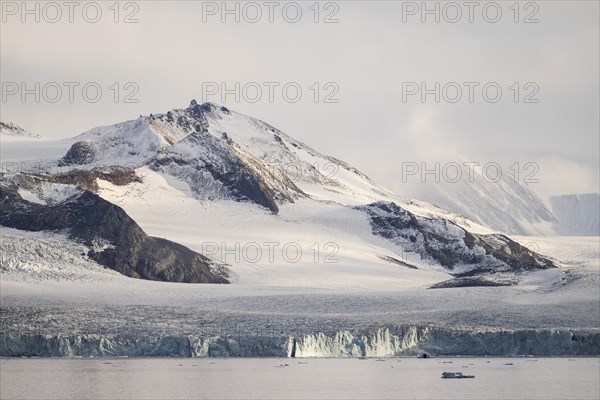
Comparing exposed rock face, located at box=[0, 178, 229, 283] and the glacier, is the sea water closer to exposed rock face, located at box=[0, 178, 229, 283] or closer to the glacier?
the glacier

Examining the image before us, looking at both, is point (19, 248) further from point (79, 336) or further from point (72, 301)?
point (79, 336)

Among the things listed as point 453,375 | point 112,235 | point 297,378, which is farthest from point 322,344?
point 112,235

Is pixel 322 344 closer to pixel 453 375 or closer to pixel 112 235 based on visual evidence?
pixel 453 375

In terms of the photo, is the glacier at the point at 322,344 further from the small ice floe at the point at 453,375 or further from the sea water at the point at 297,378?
the small ice floe at the point at 453,375

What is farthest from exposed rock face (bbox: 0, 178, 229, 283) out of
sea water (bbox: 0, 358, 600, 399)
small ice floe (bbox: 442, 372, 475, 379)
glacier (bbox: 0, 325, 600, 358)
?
small ice floe (bbox: 442, 372, 475, 379)

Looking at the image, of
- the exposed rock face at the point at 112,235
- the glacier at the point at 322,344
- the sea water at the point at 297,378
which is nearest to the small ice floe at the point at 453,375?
the sea water at the point at 297,378
